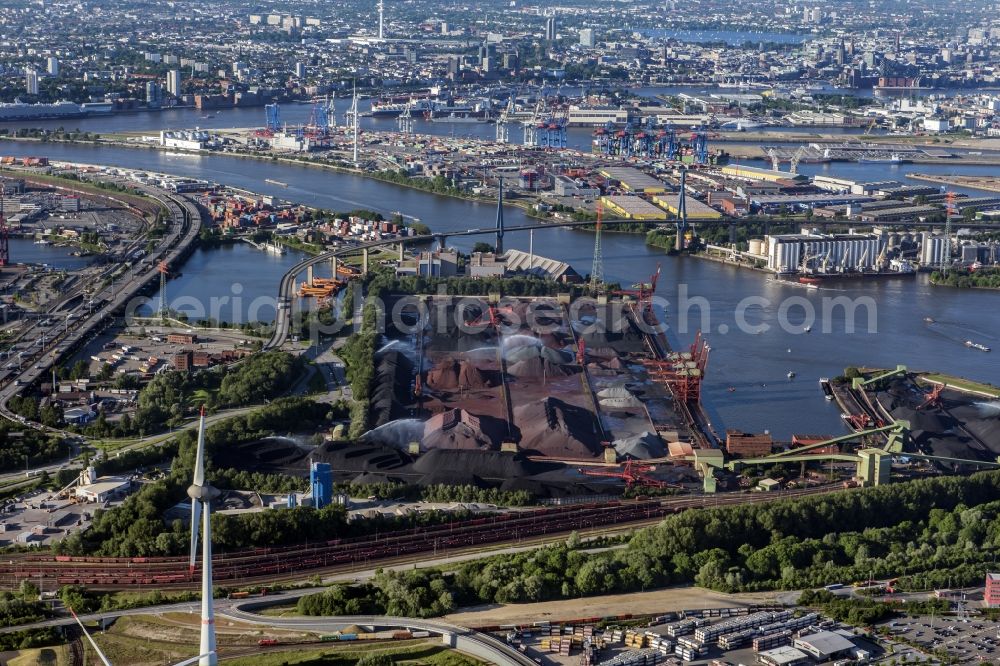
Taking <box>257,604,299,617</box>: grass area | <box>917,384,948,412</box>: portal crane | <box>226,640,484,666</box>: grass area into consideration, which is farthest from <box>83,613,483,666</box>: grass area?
<box>917,384,948,412</box>: portal crane

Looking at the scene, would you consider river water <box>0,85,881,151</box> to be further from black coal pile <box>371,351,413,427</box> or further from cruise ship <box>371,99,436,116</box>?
black coal pile <box>371,351,413,427</box>

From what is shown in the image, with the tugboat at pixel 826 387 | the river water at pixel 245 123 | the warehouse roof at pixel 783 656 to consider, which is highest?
the river water at pixel 245 123

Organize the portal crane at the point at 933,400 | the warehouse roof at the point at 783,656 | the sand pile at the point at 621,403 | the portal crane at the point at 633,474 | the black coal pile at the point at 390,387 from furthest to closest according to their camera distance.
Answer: the portal crane at the point at 933,400
the sand pile at the point at 621,403
the black coal pile at the point at 390,387
the portal crane at the point at 633,474
the warehouse roof at the point at 783,656

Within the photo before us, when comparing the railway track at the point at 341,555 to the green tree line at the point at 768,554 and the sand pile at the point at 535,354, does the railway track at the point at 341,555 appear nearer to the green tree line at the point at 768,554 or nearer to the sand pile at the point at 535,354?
the green tree line at the point at 768,554

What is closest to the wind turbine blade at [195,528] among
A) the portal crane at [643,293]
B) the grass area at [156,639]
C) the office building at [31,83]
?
the grass area at [156,639]

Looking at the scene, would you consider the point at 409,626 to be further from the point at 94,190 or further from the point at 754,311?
the point at 94,190

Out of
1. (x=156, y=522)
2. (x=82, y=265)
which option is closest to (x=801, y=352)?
(x=156, y=522)

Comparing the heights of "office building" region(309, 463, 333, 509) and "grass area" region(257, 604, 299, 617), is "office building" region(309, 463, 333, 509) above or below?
above
